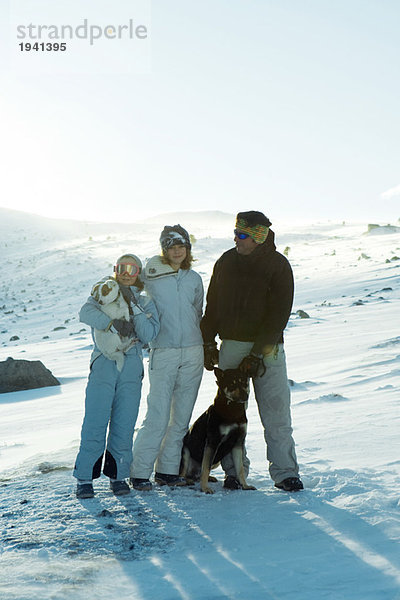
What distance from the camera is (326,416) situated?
5980 millimetres

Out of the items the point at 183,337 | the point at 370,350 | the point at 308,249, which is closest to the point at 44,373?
the point at 370,350

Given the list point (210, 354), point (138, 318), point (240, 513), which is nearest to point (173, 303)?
point (138, 318)

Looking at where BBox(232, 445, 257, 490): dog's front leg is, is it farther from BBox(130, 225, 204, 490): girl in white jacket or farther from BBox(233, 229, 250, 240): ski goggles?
BBox(233, 229, 250, 240): ski goggles

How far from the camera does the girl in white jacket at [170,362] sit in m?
4.54

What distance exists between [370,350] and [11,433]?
503 cm

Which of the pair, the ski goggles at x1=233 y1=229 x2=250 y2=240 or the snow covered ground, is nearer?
the snow covered ground

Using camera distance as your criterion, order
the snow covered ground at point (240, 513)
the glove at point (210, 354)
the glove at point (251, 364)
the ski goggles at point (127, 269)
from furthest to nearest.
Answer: the glove at point (210, 354) → the ski goggles at point (127, 269) → the glove at point (251, 364) → the snow covered ground at point (240, 513)

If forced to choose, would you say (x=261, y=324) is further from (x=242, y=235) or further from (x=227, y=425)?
(x=227, y=425)

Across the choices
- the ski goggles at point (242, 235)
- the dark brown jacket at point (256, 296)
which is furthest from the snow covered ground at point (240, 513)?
the ski goggles at point (242, 235)

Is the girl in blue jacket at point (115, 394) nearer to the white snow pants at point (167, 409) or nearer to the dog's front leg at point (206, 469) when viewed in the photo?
the white snow pants at point (167, 409)

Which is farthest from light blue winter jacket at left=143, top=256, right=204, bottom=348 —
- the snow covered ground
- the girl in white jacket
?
the snow covered ground

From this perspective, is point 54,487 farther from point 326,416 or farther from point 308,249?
point 308,249

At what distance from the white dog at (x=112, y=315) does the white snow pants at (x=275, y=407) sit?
78 centimetres

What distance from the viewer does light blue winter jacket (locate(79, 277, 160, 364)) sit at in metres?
4.31
